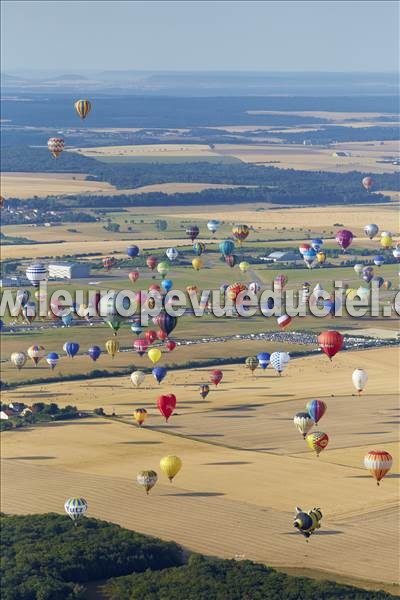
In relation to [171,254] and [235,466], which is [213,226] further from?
[235,466]

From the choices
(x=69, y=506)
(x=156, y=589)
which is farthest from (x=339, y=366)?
(x=156, y=589)

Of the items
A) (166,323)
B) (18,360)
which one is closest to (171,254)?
(166,323)

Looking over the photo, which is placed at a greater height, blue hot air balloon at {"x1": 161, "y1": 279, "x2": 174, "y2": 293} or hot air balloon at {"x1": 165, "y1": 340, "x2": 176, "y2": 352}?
blue hot air balloon at {"x1": 161, "y1": 279, "x2": 174, "y2": 293}

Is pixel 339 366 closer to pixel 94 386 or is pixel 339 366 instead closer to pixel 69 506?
pixel 94 386

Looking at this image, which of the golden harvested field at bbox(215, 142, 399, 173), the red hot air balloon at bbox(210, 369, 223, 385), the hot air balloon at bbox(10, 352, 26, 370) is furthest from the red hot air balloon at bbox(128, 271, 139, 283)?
the golden harvested field at bbox(215, 142, 399, 173)

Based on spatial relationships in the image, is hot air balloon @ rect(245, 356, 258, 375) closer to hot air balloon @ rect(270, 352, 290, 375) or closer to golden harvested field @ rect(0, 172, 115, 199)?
hot air balloon @ rect(270, 352, 290, 375)
